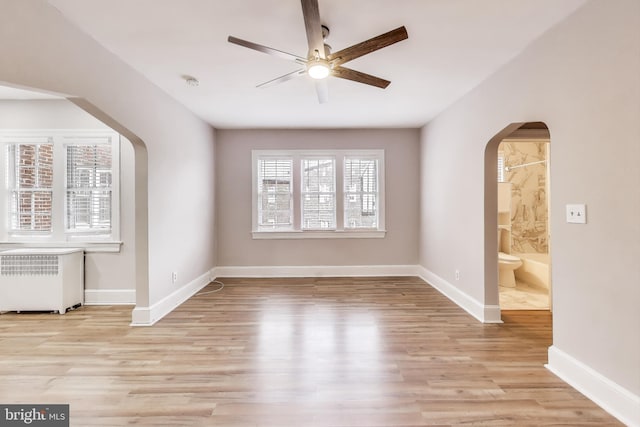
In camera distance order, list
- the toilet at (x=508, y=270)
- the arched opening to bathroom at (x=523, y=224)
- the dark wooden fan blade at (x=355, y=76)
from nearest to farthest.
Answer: the dark wooden fan blade at (x=355, y=76)
the arched opening to bathroom at (x=523, y=224)
the toilet at (x=508, y=270)

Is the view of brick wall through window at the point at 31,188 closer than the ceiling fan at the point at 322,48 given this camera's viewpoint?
No

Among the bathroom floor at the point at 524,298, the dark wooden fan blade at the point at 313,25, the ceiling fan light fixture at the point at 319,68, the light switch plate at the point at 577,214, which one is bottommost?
the bathroom floor at the point at 524,298

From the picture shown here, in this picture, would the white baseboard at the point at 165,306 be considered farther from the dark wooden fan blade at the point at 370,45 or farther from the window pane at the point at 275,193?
the dark wooden fan blade at the point at 370,45

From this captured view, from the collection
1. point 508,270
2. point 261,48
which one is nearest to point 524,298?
point 508,270

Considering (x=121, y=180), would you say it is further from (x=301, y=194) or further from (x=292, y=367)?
(x=292, y=367)

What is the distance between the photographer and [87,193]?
3.91 m

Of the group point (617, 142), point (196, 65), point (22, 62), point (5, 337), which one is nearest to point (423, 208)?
point (617, 142)

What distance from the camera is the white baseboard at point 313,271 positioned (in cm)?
528

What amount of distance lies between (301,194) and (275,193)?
479mm

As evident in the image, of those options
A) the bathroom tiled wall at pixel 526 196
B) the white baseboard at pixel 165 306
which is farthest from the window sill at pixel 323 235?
the bathroom tiled wall at pixel 526 196

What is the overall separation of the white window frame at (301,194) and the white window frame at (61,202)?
208 centimetres

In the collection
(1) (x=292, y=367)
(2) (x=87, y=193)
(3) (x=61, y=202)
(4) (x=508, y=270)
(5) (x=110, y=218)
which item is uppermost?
(2) (x=87, y=193)

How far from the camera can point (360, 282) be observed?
4.89 meters

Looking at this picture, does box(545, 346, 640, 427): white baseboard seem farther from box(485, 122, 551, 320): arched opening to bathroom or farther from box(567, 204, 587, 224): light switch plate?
box(485, 122, 551, 320): arched opening to bathroom
